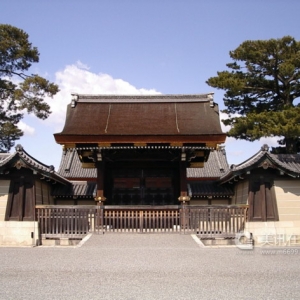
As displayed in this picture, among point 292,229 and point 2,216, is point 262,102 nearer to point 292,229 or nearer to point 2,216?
point 292,229

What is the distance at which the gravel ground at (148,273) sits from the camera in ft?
23.2

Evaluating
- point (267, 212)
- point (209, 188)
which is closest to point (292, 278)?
point (267, 212)

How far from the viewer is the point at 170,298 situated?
266 inches

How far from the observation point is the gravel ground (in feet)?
23.2

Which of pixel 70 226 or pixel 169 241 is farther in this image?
pixel 70 226

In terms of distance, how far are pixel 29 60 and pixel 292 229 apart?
19826 millimetres

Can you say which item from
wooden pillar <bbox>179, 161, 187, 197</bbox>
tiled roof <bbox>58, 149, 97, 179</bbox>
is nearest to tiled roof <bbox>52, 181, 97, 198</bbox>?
wooden pillar <bbox>179, 161, 187, 197</bbox>

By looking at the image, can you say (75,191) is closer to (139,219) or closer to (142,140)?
(142,140)

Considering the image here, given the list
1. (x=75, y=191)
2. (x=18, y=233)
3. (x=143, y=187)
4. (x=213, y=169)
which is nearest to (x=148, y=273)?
(x=18, y=233)

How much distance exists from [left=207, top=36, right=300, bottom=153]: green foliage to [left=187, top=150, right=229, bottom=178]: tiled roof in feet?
20.8

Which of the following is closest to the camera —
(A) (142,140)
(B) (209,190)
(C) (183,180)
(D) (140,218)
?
(D) (140,218)

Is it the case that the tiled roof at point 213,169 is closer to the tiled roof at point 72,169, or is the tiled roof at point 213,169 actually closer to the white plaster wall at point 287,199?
the tiled roof at point 72,169

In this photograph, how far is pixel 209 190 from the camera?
20.6 meters

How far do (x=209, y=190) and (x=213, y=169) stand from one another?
8.56 meters
